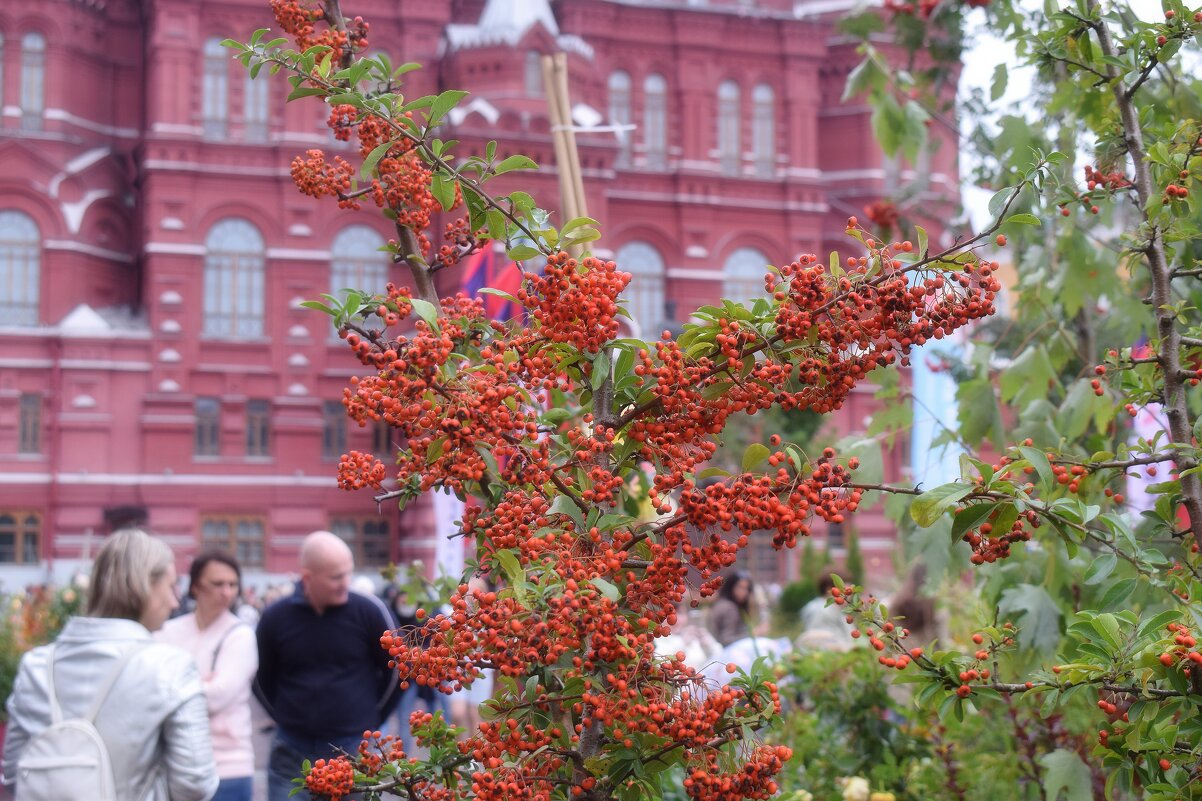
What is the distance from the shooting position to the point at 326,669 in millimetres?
5434

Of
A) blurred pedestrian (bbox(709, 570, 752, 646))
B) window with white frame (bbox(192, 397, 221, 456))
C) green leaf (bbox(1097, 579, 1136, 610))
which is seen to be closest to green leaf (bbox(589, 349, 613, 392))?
green leaf (bbox(1097, 579, 1136, 610))

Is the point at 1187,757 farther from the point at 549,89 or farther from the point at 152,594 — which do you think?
the point at 549,89

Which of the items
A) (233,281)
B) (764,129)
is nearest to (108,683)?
(233,281)

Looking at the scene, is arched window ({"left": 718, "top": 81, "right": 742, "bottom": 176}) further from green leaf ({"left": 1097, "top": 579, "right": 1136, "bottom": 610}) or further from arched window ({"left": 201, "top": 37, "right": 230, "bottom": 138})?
green leaf ({"left": 1097, "top": 579, "right": 1136, "bottom": 610})

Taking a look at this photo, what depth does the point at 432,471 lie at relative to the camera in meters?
2.41

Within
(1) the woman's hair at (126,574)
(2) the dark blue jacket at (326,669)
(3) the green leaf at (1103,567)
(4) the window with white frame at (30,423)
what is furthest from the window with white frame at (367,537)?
(3) the green leaf at (1103,567)

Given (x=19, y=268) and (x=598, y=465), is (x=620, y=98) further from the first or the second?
(x=598, y=465)

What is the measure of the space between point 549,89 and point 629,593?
3.66 meters

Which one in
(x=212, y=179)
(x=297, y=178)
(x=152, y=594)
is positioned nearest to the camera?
(x=297, y=178)

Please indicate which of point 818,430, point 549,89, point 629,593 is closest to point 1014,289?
point 549,89

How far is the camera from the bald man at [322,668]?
5.38 metres

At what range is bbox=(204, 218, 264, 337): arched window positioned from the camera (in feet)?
89.1

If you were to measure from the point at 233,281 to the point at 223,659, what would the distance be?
22966 mm

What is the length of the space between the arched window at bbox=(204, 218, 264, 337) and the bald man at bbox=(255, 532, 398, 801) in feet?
73.7
